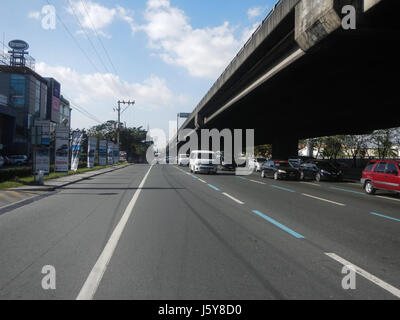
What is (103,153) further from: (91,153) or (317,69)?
(317,69)

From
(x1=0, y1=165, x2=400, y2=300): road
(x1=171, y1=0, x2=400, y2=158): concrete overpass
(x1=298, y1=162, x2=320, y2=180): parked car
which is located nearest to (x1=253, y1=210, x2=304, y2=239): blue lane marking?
(x1=0, y1=165, x2=400, y2=300): road

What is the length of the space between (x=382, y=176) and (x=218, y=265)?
12797 mm

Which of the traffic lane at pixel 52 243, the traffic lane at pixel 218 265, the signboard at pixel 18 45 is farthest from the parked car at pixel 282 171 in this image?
the signboard at pixel 18 45

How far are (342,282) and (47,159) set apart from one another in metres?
17.2

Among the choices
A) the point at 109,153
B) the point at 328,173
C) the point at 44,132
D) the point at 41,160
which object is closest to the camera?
the point at 44,132

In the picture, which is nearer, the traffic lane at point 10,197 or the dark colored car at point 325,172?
the traffic lane at point 10,197

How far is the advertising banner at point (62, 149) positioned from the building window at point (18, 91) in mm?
41658

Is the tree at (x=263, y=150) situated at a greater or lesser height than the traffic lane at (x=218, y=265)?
greater

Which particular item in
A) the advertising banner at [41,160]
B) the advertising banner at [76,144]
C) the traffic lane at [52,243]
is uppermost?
the advertising banner at [76,144]

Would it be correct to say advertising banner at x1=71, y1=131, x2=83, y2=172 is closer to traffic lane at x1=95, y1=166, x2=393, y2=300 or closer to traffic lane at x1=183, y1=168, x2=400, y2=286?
traffic lane at x1=183, y1=168, x2=400, y2=286

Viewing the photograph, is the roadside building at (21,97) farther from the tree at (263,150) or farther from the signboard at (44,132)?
the tree at (263,150)

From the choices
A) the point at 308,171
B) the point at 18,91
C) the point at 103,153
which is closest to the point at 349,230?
the point at 308,171

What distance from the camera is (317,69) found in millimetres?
16578

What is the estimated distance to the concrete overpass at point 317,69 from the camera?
11211 mm
